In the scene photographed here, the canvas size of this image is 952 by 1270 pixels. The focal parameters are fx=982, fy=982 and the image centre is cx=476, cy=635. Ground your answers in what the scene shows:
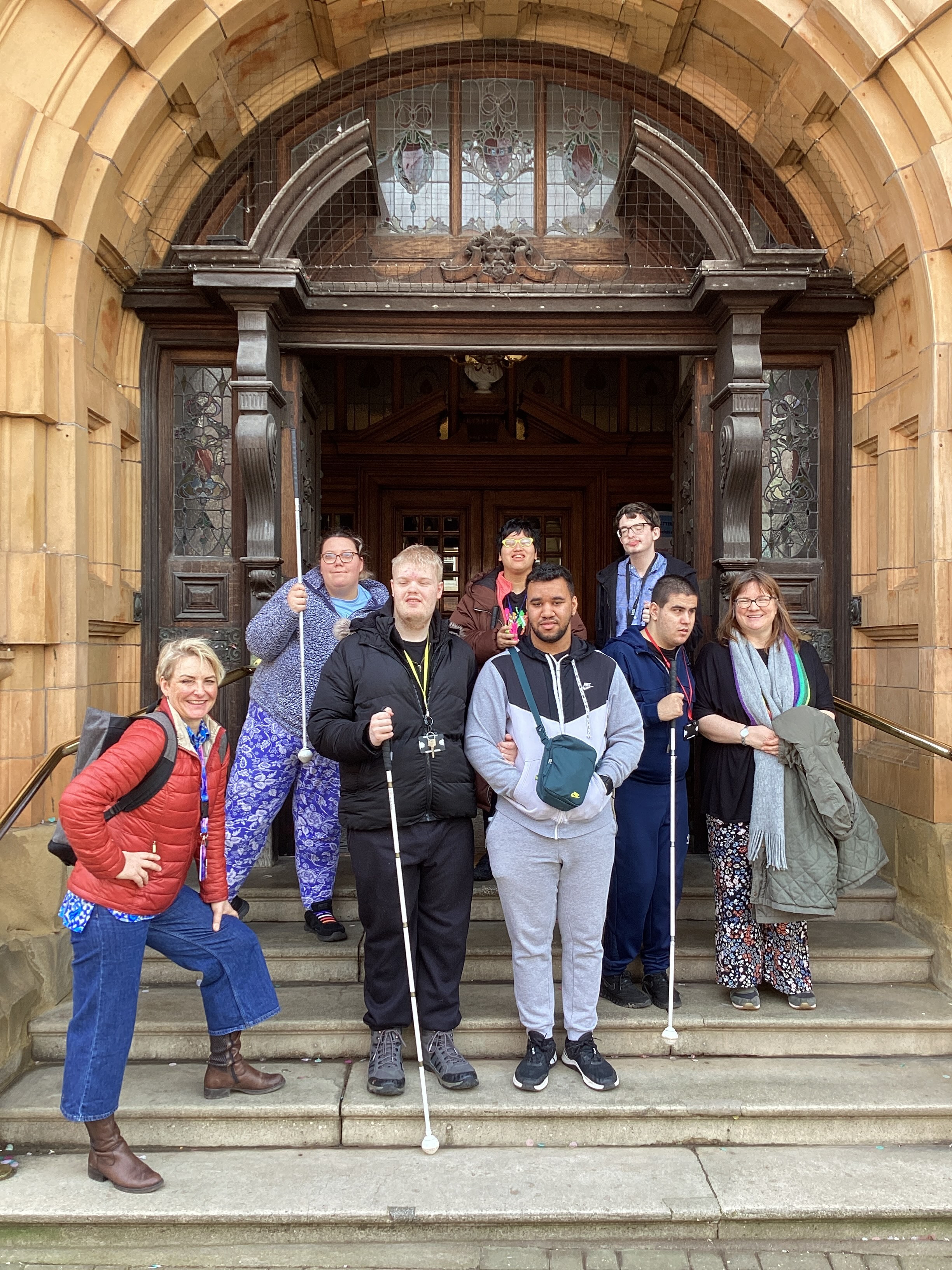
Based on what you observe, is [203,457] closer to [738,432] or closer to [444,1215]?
[738,432]

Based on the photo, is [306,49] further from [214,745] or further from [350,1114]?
[350,1114]

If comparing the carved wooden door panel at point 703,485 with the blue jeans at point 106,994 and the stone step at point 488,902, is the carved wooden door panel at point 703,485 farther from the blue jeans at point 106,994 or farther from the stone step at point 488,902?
the blue jeans at point 106,994

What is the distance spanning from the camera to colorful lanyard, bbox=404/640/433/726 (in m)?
3.40

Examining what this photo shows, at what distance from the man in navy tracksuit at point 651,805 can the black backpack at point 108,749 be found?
1.72 m

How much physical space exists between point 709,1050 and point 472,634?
191 cm

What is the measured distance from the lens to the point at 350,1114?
130 inches

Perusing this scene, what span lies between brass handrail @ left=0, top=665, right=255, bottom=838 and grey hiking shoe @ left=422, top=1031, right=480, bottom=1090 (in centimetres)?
147

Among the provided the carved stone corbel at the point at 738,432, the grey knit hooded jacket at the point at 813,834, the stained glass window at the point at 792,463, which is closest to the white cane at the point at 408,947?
the grey knit hooded jacket at the point at 813,834

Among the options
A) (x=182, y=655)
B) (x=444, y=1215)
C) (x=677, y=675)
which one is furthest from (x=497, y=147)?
(x=444, y=1215)

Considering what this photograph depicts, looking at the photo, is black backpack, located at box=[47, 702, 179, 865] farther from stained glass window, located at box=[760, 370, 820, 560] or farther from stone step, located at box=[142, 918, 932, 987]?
stained glass window, located at box=[760, 370, 820, 560]

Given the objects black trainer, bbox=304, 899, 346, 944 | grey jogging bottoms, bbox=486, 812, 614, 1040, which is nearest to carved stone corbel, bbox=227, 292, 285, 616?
black trainer, bbox=304, 899, 346, 944

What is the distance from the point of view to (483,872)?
467 centimetres

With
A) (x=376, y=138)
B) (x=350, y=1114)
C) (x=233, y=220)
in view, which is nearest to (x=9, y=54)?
(x=233, y=220)

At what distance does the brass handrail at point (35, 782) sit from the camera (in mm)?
3562
